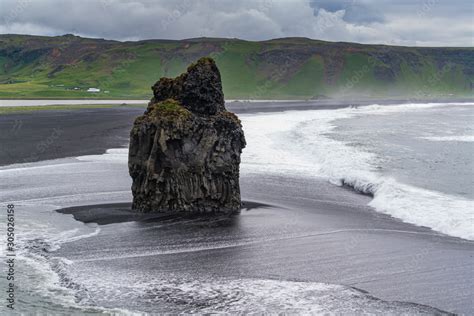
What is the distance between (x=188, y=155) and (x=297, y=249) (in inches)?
353

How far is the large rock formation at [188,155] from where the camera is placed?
2889cm

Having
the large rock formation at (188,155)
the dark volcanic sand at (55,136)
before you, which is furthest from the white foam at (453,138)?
the large rock formation at (188,155)

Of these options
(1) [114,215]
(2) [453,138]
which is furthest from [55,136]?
(2) [453,138]

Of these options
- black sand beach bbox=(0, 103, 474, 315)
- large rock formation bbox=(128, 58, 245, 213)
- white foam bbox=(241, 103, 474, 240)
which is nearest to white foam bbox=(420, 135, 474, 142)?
white foam bbox=(241, 103, 474, 240)

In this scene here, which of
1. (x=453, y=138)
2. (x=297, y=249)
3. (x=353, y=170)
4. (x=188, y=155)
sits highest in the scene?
(x=188, y=155)

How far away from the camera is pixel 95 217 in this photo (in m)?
27.6

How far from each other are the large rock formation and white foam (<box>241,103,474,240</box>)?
27.3ft

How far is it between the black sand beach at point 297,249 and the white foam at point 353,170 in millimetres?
1294

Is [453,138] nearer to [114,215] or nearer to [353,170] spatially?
[353,170]

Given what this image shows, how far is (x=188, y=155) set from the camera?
2938 cm

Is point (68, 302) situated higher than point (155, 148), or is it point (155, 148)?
point (155, 148)

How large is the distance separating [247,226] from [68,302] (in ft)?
35.6

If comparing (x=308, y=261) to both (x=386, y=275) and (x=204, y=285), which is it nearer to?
(x=386, y=275)

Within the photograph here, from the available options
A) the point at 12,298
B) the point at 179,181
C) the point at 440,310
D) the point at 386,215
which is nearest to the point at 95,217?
the point at 179,181
